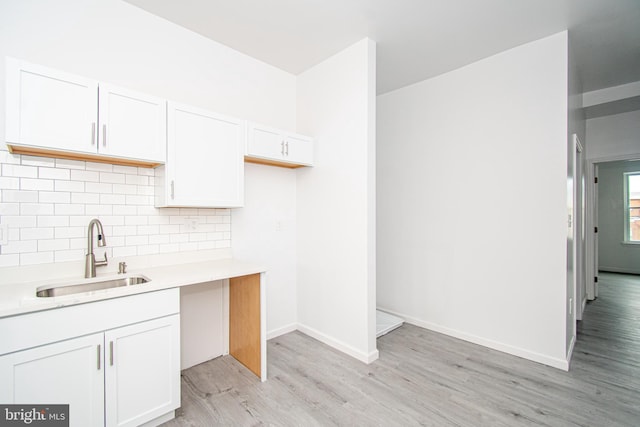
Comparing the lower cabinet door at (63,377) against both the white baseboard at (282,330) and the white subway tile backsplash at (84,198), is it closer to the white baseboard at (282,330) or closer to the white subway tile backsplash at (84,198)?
the white subway tile backsplash at (84,198)

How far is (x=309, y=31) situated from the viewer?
2.49 meters

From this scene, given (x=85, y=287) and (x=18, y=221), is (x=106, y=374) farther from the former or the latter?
(x=18, y=221)

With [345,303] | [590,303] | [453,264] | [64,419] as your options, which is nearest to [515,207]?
[453,264]

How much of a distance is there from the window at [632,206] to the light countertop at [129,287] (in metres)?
8.55

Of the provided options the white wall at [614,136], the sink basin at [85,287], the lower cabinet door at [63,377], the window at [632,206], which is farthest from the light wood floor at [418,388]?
the window at [632,206]

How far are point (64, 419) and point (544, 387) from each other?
10.1ft

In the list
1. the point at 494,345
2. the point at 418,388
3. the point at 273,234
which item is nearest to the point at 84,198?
the point at 273,234

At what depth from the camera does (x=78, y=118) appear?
5.51 ft

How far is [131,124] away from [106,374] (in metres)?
1.48

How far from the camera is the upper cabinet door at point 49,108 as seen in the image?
4.93ft

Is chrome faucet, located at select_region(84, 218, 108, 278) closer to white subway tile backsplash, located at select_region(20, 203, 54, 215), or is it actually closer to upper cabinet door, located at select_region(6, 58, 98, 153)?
white subway tile backsplash, located at select_region(20, 203, 54, 215)

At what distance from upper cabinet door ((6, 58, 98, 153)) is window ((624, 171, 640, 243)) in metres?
9.52

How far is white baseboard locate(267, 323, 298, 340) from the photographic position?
3039 millimetres

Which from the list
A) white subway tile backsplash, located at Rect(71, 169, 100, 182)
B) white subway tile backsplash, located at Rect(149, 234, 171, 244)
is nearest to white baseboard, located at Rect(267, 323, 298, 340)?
white subway tile backsplash, located at Rect(149, 234, 171, 244)
